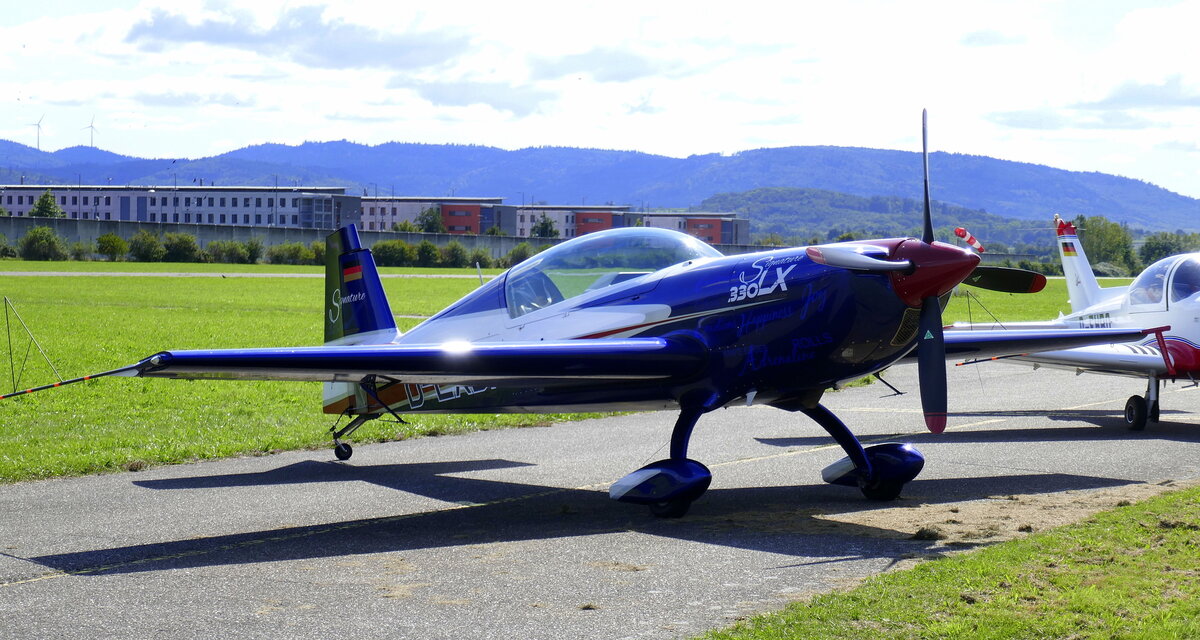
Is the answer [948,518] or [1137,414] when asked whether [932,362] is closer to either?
[948,518]

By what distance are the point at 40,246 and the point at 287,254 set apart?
17.9 metres

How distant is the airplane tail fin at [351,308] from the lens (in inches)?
490

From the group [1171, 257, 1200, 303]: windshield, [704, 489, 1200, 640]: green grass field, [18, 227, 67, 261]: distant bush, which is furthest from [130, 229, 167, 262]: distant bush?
[704, 489, 1200, 640]: green grass field

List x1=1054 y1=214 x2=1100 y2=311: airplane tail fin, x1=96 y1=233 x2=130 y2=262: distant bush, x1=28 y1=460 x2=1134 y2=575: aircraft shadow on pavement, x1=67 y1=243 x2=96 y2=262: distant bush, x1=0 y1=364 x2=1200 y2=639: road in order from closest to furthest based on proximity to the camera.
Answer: x1=0 y1=364 x2=1200 y2=639: road, x1=28 y1=460 x2=1134 y2=575: aircraft shadow on pavement, x1=1054 y1=214 x2=1100 y2=311: airplane tail fin, x1=67 y1=243 x2=96 y2=262: distant bush, x1=96 y1=233 x2=130 y2=262: distant bush

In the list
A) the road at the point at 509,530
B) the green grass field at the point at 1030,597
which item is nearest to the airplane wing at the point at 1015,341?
the road at the point at 509,530

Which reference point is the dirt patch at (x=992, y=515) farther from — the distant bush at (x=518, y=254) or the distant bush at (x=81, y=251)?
the distant bush at (x=81, y=251)

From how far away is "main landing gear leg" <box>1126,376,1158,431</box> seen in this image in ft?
48.6

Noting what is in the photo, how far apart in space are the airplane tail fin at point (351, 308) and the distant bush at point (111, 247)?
79.9 meters

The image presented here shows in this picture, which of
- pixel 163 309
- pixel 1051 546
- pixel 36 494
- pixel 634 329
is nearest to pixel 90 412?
pixel 36 494

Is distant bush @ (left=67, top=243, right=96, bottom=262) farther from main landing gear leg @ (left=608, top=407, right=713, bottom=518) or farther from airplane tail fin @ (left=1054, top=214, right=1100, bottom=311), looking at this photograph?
main landing gear leg @ (left=608, top=407, right=713, bottom=518)

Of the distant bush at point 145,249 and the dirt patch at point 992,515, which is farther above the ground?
the distant bush at point 145,249

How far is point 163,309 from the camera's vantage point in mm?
41594

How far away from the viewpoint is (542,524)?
30.1 feet

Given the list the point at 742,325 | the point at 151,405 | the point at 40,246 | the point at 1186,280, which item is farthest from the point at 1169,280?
the point at 40,246
